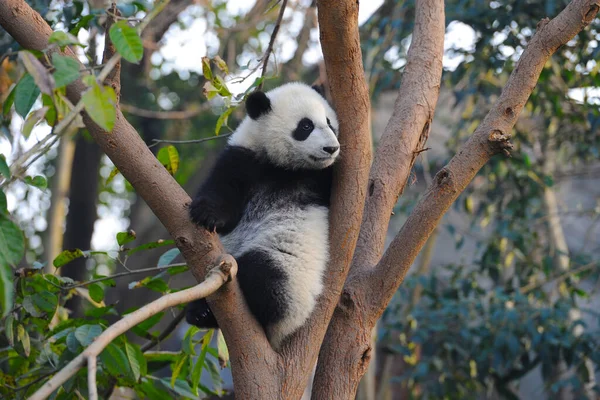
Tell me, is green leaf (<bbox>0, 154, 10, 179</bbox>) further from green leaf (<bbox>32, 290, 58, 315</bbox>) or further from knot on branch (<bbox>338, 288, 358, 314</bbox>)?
knot on branch (<bbox>338, 288, 358, 314</bbox>)

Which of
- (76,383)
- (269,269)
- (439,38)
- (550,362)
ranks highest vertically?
(439,38)

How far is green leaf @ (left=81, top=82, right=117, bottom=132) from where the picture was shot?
4.50ft

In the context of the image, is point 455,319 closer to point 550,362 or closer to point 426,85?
point 550,362

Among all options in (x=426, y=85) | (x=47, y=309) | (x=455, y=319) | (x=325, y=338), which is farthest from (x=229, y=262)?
(x=455, y=319)

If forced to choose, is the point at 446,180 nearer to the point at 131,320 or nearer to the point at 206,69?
the point at 206,69

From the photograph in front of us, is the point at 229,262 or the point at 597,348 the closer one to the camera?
the point at 229,262

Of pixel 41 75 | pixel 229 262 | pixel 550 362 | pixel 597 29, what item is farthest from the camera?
pixel 550 362

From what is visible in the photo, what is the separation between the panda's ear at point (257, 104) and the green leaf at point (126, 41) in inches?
63.5

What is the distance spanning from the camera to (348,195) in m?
2.38

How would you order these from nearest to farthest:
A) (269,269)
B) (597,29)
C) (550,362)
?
1. (269,269)
2. (597,29)
3. (550,362)

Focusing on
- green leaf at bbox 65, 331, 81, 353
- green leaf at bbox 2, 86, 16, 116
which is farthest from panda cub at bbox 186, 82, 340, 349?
green leaf at bbox 2, 86, 16, 116

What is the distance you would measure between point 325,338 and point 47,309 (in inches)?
42.3

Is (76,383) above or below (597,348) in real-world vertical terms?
below

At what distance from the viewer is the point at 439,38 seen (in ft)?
9.41
